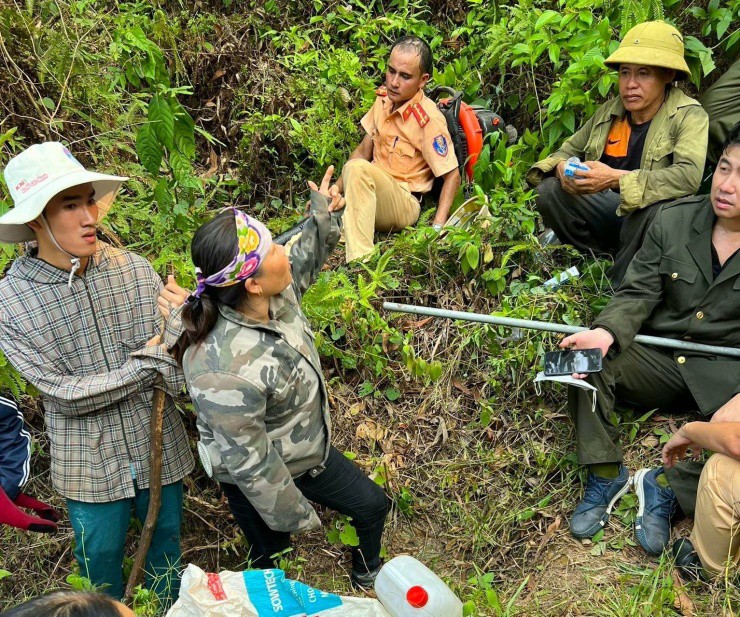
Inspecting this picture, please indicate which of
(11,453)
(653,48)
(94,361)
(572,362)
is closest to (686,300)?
(572,362)

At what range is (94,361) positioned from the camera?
321 centimetres

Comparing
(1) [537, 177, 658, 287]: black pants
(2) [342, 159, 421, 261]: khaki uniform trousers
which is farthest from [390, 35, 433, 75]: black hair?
(1) [537, 177, 658, 287]: black pants

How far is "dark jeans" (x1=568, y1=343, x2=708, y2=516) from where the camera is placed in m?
3.62

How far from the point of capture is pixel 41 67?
5012 mm

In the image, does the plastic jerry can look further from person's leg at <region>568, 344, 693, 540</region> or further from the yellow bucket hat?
the yellow bucket hat

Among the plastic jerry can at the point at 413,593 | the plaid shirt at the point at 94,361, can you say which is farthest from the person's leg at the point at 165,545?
the plastic jerry can at the point at 413,593

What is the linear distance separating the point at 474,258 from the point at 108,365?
229 centimetres

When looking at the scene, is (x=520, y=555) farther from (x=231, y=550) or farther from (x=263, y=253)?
(x=263, y=253)

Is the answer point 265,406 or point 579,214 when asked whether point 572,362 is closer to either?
point 579,214

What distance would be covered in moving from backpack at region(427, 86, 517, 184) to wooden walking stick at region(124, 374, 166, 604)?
9.58 feet

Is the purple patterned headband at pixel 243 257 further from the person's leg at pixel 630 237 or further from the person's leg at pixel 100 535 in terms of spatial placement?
the person's leg at pixel 630 237

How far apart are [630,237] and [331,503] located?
89.0 inches

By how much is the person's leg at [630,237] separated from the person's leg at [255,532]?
235 cm

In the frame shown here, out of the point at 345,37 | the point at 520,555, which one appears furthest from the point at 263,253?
the point at 345,37
